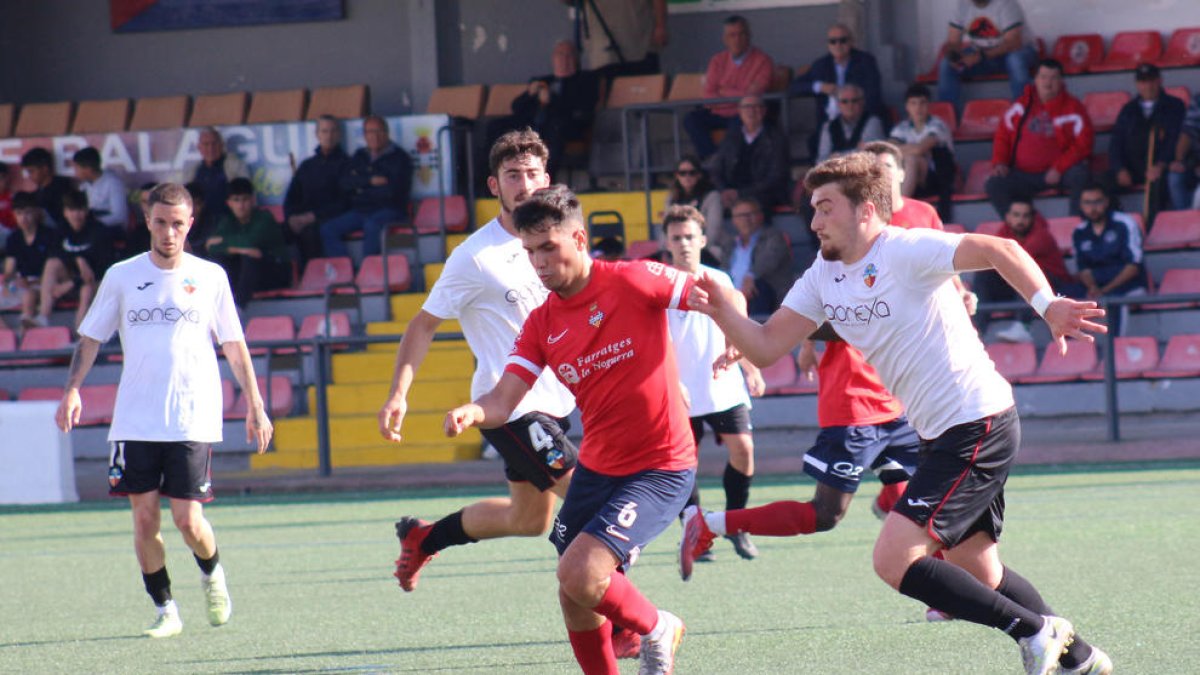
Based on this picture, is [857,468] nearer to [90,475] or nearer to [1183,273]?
[1183,273]

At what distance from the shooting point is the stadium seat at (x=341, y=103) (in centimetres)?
1925

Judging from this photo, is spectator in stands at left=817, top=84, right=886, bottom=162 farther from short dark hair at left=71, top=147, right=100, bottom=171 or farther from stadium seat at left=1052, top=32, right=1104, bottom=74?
short dark hair at left=71, top=147, right=100, bottom=171

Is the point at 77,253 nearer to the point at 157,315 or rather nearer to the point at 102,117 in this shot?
the point at 102,117

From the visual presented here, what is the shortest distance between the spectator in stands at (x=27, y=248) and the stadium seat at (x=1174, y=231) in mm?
10827

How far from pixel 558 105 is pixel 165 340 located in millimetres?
10415

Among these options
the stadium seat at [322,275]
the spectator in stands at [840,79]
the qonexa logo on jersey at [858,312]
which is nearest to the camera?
the qonexa logo on jersey at [858,312]

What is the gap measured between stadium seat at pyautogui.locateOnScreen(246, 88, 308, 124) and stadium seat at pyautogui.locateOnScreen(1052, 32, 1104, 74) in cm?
842

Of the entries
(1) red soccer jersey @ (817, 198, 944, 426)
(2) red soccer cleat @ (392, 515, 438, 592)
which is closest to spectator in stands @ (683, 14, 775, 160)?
(1) red soccer jersey @ (817, 198, 944, 426)

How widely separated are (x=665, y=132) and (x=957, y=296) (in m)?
13.3

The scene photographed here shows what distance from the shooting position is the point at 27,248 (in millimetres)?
17688

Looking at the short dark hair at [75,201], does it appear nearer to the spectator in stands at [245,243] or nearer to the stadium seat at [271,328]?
the spectator in stands at [245,243]

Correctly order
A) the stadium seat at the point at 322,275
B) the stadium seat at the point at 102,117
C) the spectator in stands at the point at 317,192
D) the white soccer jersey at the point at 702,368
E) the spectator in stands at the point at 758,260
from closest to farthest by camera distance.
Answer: the white soccer jersey at the point at 702,368 → the spectator in stands at the point at 758,260 → the stadium seat at the point at 322,275 → the spectator in stands at the point at 317,192 → the stadium seat at the point at 102,117

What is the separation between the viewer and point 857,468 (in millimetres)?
7371

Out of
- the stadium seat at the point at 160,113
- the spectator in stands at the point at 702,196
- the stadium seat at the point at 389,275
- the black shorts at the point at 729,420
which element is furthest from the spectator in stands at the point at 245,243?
the black shorts at the point at 729,420
